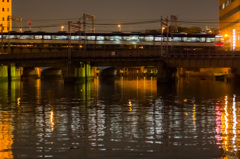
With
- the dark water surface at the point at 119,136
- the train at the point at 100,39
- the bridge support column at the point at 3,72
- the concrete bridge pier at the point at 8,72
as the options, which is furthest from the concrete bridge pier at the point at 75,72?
the dark water surface at the point at 119,136

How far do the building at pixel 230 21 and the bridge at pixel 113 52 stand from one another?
36.8ft

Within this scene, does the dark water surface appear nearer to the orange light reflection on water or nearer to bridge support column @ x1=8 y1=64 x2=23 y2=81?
the orange light reflection on water

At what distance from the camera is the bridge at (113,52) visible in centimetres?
8969

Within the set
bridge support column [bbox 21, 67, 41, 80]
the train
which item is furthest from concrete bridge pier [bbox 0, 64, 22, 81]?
bridge support column [bbox 21, 67, 41, 80]

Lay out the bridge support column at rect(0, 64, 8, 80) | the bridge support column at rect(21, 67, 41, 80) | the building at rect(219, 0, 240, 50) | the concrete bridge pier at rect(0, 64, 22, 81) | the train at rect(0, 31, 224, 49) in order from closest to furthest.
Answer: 1. the bridge support column at rect(0, 64, 8, 80)
2. the concrete bridge pier at rect(0, 64, 22, 81)
3. the train at rect(0, 31, 224, 49)
4. the building at rect(219, 0, 240, 50)
5. the bridge support column at rect(21, 67, 41, 80)

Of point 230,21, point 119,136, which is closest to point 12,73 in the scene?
point 230,21

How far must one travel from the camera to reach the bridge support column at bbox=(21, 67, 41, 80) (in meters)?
160

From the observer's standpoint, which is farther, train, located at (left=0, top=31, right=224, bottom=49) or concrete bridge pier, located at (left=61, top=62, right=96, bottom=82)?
train, located at (left=0, top=31, right=224, bottom=49)

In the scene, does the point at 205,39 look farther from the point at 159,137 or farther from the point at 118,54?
the point at 159,137

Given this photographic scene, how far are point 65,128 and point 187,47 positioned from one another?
109751 mm

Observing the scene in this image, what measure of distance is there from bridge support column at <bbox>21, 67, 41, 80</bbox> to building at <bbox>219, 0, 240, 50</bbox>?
72.5 meters

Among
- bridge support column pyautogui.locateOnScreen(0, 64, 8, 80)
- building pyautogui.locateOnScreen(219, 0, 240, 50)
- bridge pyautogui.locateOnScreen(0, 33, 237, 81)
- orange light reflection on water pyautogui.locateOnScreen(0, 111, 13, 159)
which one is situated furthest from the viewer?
building pyautogui.locateOnScreen(219, 0, 240, 50)

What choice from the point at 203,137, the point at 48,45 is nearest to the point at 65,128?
the point at 203,137

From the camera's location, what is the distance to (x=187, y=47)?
128m
